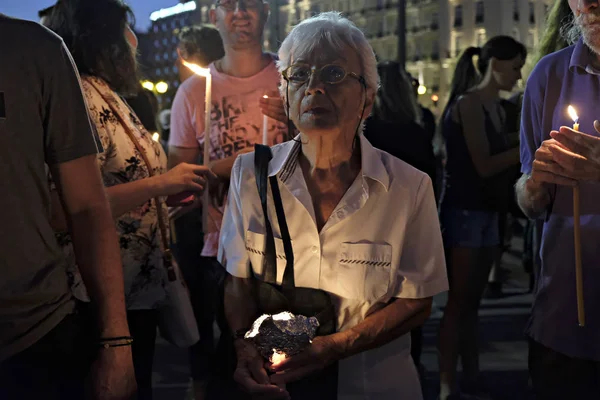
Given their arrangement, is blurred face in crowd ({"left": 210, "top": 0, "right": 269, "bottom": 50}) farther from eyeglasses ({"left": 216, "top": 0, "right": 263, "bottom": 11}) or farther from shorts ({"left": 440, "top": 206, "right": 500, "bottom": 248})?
shorts ({"left": 440, "top": 206, "right": 500, "bottom": 248})

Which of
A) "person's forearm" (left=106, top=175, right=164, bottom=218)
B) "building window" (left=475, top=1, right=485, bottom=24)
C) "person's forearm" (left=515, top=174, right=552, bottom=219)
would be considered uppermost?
"building window" (left=475, top=1, right=485, bottom=24)

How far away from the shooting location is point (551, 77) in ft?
7.40

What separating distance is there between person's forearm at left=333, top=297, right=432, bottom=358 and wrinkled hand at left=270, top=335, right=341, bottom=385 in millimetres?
33

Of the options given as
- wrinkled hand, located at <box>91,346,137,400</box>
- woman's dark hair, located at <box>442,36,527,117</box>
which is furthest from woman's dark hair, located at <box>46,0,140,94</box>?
woman's dark hair, located at <box>442,36,527,117</box>

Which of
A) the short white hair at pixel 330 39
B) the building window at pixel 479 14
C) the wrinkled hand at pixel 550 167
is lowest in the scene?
the wrinkled hand at pixel 550 167

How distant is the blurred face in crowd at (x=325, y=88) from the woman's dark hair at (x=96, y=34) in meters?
0.76

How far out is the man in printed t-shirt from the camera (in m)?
3.10

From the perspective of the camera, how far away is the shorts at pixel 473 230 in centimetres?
396

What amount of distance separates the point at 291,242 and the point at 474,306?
2366 mm

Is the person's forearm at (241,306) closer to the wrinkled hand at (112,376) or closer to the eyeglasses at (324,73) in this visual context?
the wrinkled hand at (112,376)

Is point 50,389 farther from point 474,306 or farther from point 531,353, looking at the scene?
point 474,306

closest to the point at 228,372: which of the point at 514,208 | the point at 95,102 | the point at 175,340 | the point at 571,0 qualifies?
the point at 175,340

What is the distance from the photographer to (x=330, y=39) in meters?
2.08

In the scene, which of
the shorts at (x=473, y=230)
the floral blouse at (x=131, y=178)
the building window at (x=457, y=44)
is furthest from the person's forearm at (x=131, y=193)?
the building window at (x=457, y=44)
